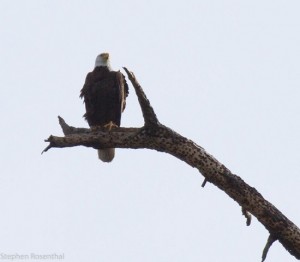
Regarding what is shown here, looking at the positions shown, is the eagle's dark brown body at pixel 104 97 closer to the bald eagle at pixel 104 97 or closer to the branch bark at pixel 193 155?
the bald eagle at pixel 104 97

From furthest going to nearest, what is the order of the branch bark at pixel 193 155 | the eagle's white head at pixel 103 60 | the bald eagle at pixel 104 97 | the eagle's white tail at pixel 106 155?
the eagle's white head at pixel 103 60, the eagle's white tail at pixel 106 155, the bald eagle at pixel 104 97, the branch bark at pixel 193 155

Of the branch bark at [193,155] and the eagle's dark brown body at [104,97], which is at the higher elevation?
the eagle's dark brown body at [104,97]

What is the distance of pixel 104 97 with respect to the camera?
356 inches

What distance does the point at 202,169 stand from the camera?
5.84m

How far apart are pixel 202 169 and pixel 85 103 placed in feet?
12.0

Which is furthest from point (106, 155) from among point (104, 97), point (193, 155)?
point (193, 155)

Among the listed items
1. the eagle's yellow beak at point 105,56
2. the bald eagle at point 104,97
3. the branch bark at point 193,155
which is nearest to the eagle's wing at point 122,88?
the bald eagle at point 104,97

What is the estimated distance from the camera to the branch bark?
559 centimetres

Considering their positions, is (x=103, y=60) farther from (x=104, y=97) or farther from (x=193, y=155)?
(x=193, y=155)

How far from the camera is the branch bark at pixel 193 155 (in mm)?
5594

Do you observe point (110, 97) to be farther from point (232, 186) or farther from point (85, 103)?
point (232, 186)

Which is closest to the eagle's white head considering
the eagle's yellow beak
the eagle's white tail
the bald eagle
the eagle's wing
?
the eagle's yellow beak

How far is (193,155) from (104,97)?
11.2 feet

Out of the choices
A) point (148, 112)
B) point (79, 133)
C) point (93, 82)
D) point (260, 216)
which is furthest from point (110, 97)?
point (260, 216)
